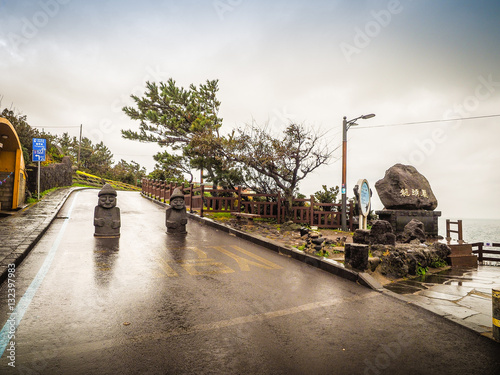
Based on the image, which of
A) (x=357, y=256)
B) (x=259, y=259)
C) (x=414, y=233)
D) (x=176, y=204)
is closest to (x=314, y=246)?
(x=259, y=259)

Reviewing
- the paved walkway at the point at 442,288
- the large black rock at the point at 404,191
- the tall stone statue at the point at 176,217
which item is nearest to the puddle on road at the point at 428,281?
the paved walkway at the point at 442,288

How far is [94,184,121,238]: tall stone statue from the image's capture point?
9.09 m

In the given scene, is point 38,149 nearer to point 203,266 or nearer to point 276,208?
point 276,208

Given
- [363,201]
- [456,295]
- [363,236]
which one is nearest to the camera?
[456,295]

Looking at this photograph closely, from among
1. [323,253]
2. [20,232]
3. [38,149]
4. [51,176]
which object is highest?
[38,149]

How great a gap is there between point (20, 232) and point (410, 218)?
15234 millimetres

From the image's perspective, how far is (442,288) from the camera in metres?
5.89

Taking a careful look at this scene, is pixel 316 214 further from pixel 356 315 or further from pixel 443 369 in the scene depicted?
pixel 443 369

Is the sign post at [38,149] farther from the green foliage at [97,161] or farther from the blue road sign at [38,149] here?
the green foliage at [97,161]

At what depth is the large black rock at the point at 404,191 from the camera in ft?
45.8

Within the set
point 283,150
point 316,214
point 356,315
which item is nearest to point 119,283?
point 356,315

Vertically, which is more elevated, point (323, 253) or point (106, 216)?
point (106, 216)

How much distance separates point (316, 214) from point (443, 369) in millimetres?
12397

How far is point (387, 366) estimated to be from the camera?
2785 mm
